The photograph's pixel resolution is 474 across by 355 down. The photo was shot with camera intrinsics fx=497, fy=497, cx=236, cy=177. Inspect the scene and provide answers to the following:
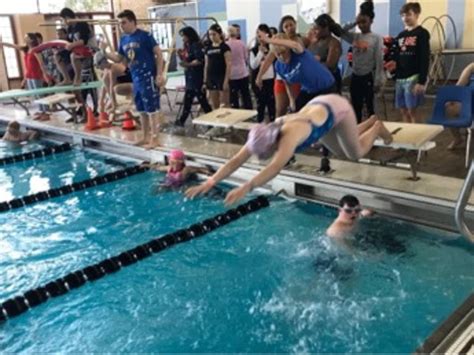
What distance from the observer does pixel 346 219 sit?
3863 millimetres

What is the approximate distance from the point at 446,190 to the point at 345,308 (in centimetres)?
154

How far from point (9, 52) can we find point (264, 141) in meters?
13.7

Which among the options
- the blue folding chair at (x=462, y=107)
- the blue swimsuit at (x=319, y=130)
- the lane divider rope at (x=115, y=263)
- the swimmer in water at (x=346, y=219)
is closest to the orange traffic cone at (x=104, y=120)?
the lane divider rope at (x=115, y=263)

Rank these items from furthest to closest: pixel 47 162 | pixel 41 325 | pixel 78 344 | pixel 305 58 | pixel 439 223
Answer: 1. pixel 47 162
2. pixel 305 58
3. pixel 439 223
4. pixel 41 325
5. pixel 78 344

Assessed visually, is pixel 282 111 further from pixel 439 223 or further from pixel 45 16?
pixel 45 16

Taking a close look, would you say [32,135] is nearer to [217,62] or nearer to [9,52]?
[217,62]

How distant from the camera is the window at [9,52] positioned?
1362 cm

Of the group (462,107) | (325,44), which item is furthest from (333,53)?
(462,107)

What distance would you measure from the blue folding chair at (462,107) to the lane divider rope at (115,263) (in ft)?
6.40

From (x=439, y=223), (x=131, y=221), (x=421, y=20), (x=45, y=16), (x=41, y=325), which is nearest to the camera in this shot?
(x=41, y=325)

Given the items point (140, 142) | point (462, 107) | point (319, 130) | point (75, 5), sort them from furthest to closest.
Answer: point (75, 5)
point (140, 142)
point (462, 107)
point (319, 130)

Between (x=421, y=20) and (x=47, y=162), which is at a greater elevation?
(x=421, y=20)

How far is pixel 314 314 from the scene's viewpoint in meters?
3.10

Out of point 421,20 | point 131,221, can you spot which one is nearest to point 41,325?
point 131,221
